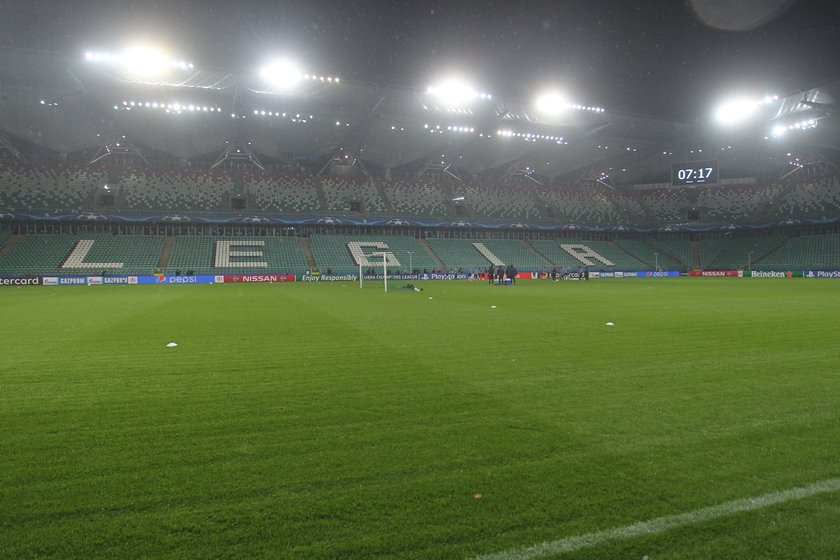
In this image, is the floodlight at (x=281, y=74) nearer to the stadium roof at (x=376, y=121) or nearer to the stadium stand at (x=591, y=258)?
the stadium roof at (x=376, y=121)

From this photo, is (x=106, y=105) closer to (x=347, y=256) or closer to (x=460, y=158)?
(x=347, y=256)

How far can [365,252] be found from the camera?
172 feet

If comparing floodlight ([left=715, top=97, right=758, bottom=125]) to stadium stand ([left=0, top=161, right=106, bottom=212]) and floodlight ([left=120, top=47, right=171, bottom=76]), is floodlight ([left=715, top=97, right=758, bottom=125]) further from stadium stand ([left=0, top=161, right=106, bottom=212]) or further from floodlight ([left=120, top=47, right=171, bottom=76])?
stadium stand ([left=0, top=161, right=106, bottom=212])

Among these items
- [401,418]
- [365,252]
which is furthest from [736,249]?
[401,418]

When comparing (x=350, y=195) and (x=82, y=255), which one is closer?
(x=82, y=255)

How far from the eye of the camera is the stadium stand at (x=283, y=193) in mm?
53844

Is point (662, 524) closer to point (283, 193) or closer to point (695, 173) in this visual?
point (283, 193)

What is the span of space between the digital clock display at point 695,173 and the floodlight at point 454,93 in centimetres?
2948

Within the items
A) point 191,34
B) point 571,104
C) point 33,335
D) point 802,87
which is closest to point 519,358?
point 33,335

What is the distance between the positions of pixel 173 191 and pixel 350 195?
19.1m

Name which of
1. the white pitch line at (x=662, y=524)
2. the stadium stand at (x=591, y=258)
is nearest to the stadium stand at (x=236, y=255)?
the stadium stand at (x=591, y=258)

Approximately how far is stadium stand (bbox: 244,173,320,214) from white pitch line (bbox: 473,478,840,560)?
53.7 meters

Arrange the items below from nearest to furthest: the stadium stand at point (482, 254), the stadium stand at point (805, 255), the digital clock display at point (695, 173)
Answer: the stadium stand at point (805, 255) → the digital clock display at point (695, 173) → the stadium stand at point (482, 254)

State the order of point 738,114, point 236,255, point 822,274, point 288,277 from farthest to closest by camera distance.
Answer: point 822,274, point 236,255, point 738,114, point 288,277
